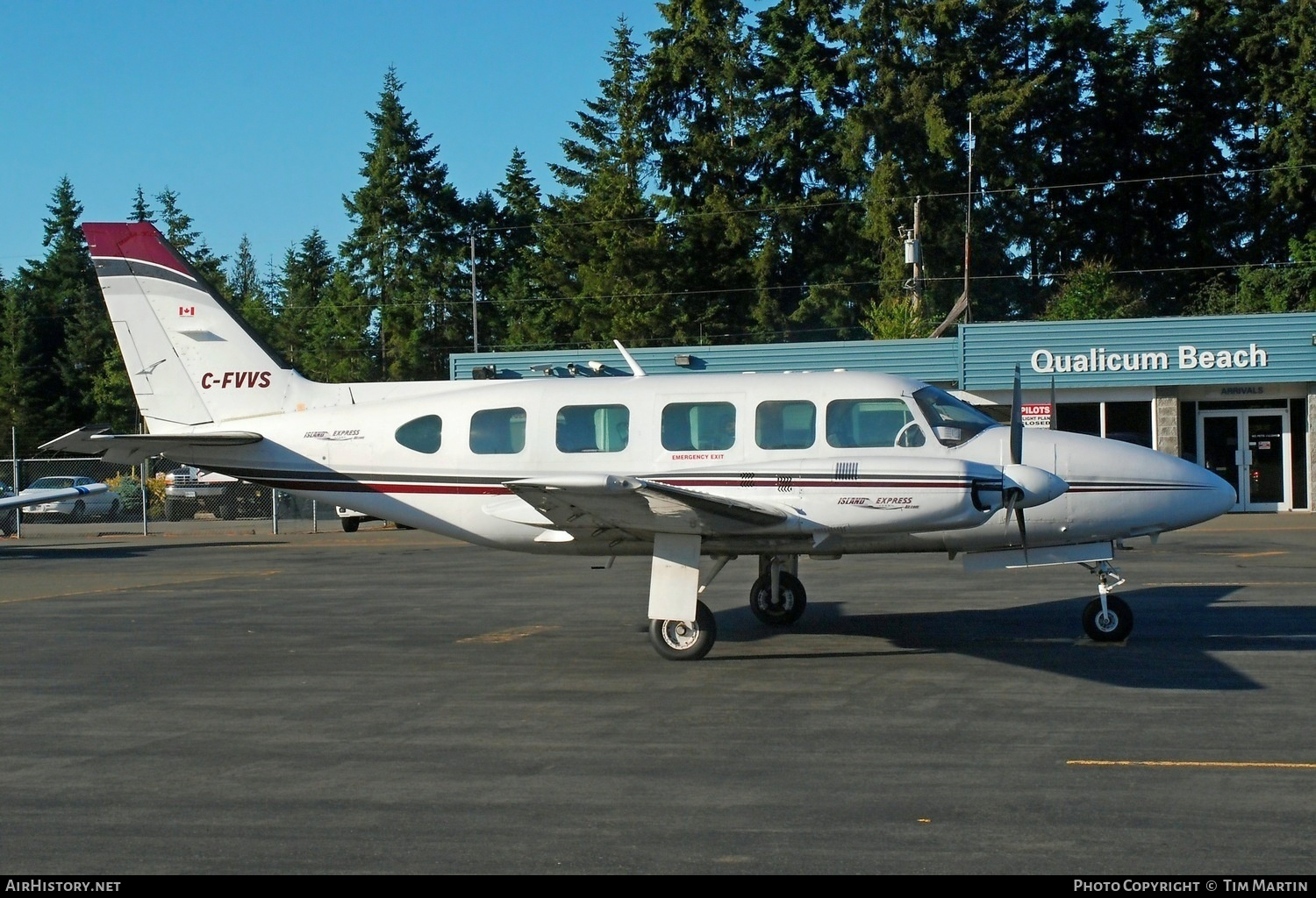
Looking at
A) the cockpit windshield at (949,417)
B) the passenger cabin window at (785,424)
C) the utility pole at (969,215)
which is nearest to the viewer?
the cockpit windshield at (949,417)

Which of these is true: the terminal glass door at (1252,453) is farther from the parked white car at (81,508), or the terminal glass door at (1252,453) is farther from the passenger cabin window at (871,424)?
the parked white car at (81,508)

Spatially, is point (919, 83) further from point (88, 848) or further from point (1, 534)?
point (88, 848)

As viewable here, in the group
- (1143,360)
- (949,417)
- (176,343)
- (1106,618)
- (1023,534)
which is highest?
(1143,360)

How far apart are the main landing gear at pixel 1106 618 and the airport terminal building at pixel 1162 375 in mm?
20038

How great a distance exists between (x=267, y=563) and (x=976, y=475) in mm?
16566

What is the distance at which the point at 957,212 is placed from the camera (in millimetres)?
53594

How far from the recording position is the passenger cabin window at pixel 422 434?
1303 centimetres

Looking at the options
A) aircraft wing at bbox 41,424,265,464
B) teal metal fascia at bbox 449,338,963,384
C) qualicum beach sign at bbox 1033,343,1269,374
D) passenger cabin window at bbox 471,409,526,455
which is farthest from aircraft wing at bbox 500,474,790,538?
qualicum beach sign at bbox 1033,343,1269,374

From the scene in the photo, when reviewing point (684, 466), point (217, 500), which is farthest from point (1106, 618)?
point (217, 500)

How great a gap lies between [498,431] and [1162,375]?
23.9 m

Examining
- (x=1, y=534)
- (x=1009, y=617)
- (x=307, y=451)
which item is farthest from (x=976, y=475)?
(x=1, y=534)

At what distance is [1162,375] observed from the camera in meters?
32.1

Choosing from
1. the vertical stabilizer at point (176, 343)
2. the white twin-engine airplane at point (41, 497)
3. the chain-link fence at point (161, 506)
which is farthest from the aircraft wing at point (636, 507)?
the chain-link fence at point (161, 506)

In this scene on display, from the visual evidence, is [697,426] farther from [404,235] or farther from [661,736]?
[404,235]
